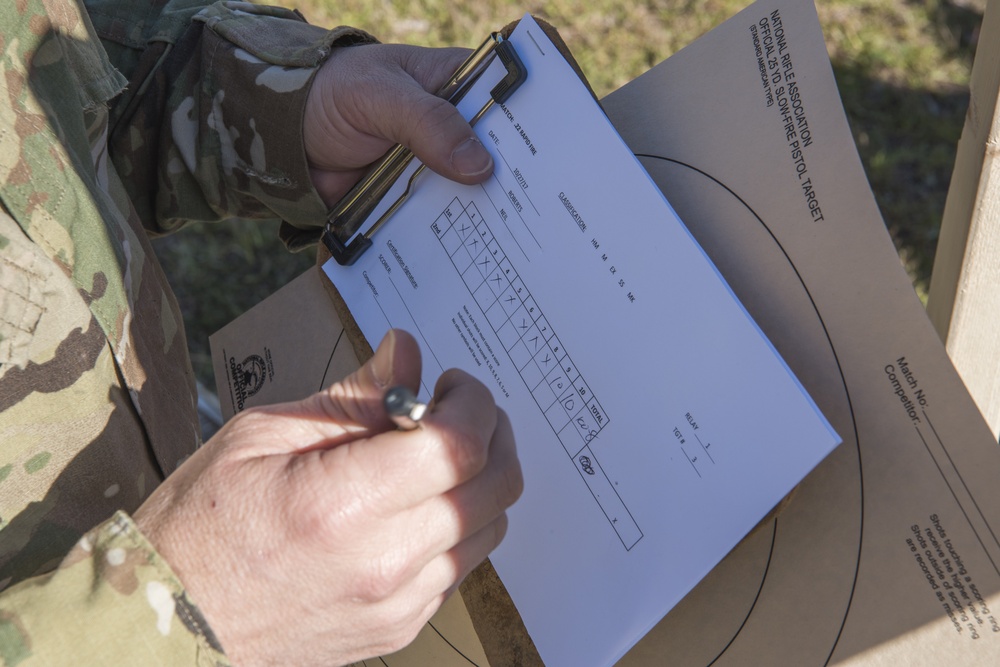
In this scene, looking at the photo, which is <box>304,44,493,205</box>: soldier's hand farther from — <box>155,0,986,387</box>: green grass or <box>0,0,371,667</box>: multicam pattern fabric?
<box>155,0,986,387</box>: green grass

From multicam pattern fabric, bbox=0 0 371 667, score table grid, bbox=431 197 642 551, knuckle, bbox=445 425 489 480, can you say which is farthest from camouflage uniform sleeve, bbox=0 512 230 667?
score table grid, bbox=431 197 642 551

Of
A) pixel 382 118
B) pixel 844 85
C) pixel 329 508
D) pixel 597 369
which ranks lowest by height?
pixel 844 85

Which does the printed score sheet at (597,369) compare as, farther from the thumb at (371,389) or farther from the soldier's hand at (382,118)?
→ the thumb at (371,389)

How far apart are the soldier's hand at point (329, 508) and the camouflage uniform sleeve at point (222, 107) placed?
453 mm

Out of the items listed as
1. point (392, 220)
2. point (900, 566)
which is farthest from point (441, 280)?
point (900, 566)

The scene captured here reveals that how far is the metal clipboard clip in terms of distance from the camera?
2.48 feet

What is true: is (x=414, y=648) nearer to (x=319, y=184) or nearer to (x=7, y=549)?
(x=7, y=549)

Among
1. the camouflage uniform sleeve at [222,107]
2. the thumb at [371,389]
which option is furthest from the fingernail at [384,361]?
the camouflage uniform sleeve at [222,107]

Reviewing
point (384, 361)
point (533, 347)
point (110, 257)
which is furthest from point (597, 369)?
point (110, 257)

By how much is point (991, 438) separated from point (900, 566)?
0.40 ft

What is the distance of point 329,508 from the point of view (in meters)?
0.53

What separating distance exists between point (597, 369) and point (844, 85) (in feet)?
5.16

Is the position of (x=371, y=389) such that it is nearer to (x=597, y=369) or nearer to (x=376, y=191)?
(x=597, y=369)

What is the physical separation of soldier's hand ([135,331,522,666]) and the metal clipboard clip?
0.98 ft
